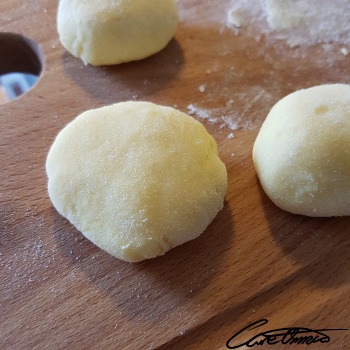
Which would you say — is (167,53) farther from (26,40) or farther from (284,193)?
(284,193)

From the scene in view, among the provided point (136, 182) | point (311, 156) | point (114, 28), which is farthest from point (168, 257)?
point (114, 28)

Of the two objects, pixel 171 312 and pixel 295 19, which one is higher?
pixel 295 19

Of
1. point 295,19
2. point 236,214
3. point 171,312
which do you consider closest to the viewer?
point 171,312

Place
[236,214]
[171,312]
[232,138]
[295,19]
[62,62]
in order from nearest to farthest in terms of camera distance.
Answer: [171,312]
[236,214]
[232,138]
[62,62]
[295,19]

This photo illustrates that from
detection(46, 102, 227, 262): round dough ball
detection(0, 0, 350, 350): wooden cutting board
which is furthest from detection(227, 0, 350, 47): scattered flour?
detection(46, 102, 227, 262): round dough ball

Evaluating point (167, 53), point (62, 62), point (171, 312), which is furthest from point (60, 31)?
point (171, 312)

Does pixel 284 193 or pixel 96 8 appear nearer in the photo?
pixel 284 193

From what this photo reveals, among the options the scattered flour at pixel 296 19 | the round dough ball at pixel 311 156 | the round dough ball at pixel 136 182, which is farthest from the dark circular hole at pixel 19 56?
the round dough ball at pixel 311 156

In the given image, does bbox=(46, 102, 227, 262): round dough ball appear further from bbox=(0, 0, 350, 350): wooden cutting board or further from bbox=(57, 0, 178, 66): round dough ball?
bbox=(57, 0, 178, 66): round dough ball

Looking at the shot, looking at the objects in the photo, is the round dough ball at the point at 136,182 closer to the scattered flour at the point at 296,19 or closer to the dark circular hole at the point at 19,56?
the dark circular hole at the point at 19,56
